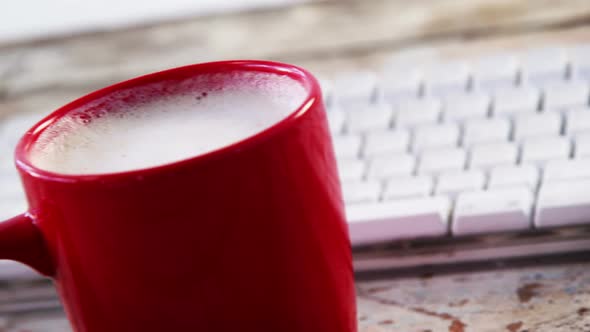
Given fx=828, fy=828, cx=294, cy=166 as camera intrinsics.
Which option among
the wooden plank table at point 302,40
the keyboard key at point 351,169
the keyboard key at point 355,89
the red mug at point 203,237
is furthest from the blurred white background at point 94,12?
the red mug at point 203,237

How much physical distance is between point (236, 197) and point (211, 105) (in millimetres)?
72

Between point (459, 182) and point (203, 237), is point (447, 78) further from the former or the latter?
point (203, 237)

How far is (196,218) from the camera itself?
0.81 ft

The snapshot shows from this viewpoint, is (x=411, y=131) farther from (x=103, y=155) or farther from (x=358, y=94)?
(x=103, y=155)

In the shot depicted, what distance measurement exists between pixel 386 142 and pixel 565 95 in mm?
97

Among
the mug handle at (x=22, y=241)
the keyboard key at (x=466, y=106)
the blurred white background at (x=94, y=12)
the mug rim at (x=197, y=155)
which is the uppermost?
the mug rim at (x=197, y=155)

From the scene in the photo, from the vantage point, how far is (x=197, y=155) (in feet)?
0.81

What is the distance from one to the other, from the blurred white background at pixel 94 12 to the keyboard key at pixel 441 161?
0.34 m

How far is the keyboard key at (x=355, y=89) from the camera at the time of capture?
49 centimetres

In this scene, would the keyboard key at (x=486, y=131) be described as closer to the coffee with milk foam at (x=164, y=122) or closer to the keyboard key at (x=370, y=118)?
the keyboard key at (x=370, y=118)

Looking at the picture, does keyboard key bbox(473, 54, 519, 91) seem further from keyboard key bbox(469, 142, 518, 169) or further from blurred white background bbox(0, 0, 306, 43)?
blurred white background bbox(0, 0, 306, 43)

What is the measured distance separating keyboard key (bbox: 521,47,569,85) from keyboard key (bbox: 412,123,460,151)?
0.06 m

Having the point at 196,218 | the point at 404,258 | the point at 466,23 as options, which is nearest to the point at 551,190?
the point at 404,258

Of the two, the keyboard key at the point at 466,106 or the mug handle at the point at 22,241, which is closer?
the mug handle at the point at 22,241
